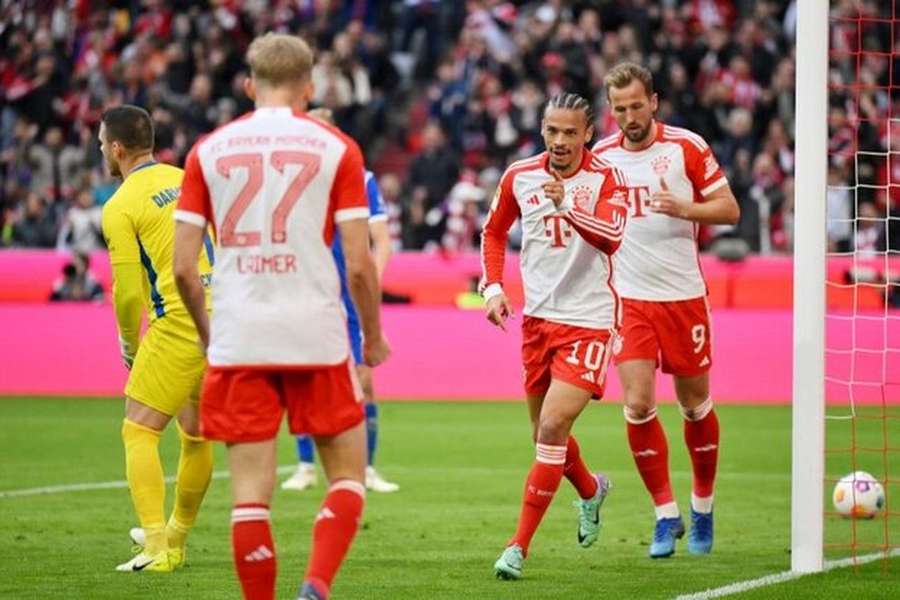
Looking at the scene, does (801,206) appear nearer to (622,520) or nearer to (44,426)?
(622,520)

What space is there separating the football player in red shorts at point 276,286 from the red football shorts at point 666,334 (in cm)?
332

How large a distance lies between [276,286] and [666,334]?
3719 mm

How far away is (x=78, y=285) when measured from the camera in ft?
71.7

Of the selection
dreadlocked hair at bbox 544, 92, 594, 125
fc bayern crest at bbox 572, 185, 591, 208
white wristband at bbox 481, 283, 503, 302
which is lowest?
white wristband at bbox 481, 283, 503, 302

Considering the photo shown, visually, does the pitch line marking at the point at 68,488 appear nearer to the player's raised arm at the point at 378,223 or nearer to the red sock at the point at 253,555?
the player's raised arm at the point at 378,223

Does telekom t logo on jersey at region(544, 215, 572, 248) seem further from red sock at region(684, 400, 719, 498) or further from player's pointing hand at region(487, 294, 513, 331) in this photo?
red sock at region(684, 400, 719, 498)

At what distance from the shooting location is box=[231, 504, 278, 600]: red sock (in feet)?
20.8

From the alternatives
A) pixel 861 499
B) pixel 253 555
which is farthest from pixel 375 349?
pixel 861 499

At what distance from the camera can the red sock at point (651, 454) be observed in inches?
379

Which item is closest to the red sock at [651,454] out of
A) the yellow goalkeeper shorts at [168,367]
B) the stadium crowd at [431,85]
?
the yellow goalkeeper shorts at [168,367]

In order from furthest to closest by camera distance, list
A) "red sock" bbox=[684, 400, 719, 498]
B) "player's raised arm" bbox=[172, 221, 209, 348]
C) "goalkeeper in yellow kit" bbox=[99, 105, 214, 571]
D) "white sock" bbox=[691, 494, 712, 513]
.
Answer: "red sock" bbox=[684, 400, 719, 498] < "white sock" bbox=[691, 494, 712, 513] < "goalkeeper in yellow kit" bbox=[99, 105, 214, 571] < "player's raised arm" bbox=[172, 221, 209, 348]

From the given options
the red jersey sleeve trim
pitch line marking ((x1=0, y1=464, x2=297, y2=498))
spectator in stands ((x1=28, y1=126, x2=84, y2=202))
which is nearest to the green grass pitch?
pitch line marking ((x1=0, y1=464, x2=297, y2=498))

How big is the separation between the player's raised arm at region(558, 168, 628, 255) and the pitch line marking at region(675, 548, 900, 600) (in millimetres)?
1644

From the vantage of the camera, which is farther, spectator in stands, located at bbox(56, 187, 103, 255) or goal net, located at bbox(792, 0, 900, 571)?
spectator in stands, located at bbox(56, 187, 103, 255)
